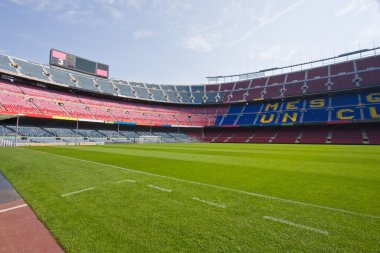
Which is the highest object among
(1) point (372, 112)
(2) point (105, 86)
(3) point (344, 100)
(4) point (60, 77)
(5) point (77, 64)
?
(5) point (77, 64)

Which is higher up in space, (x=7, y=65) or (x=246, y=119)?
(x=7, y=65)

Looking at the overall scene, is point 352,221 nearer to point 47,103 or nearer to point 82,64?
point 47,103

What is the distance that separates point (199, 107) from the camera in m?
69.8

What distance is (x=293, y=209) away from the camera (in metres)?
4.59

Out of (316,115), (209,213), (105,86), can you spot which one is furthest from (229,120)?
(209,213)

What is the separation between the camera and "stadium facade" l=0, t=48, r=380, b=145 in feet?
124

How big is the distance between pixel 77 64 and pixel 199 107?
37707 mm

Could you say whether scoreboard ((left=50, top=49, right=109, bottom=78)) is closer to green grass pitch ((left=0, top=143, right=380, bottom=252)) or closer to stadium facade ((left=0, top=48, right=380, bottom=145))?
stadium facade ((left=0, top=48, right=380, bottom=145))

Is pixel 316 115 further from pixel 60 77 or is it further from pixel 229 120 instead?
pixel 60 77

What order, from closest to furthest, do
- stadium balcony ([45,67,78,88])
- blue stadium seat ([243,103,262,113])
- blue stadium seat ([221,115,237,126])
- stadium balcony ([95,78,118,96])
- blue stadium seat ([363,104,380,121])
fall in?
blue stadium seat ([363,104,380,121]) < stadium balcony ([45,67,78,88]) < stadium balcony ([95,78,118,96]) < blue stadium seat ([243,103,262,113]) < blue stadium seat ([221,115,237,126])

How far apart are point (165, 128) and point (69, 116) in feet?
87.6

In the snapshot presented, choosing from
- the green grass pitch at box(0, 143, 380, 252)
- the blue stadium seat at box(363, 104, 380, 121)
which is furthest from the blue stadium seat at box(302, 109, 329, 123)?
the green grass pitch at box(0, 143, 380, 252)

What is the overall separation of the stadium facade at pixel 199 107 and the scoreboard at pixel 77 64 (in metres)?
1.75

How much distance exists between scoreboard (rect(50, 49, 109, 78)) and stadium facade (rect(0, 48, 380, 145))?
5.73ft
